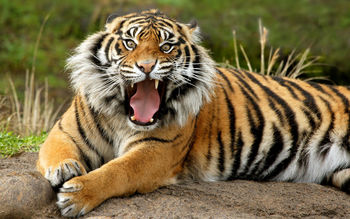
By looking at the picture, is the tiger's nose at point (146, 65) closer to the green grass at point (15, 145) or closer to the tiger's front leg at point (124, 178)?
the tiger's front leg at point (124, 178)

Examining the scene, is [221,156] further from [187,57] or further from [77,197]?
[77,197]

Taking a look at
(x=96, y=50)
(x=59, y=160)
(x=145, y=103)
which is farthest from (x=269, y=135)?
(x=59, y=160)

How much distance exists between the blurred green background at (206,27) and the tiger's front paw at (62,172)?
4032 millimetres

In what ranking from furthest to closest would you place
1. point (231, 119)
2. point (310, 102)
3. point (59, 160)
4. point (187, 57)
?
1. point (310, 102)
2. point (231, 119)
3. point (187, 57)
4. point (59, 160)

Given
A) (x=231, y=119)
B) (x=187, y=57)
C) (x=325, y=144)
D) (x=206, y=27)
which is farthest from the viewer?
(x=206, y=27)

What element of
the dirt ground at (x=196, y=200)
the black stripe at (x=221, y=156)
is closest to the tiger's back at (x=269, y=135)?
the black stripe at (x=221, y=156)

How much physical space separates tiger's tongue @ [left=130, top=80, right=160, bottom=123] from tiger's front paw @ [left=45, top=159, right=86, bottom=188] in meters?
0.50

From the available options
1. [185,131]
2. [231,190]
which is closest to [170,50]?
[185,131]

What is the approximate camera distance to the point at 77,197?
286cm

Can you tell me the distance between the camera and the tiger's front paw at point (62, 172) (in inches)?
118

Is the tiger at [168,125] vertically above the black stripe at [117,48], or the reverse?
the black stripe at [117,48]

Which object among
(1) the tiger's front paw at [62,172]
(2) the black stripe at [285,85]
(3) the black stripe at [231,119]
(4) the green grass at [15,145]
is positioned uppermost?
(2) the black stripe at [285,85]

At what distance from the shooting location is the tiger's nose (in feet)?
10.2

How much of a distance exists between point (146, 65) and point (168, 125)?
1.75 feet
